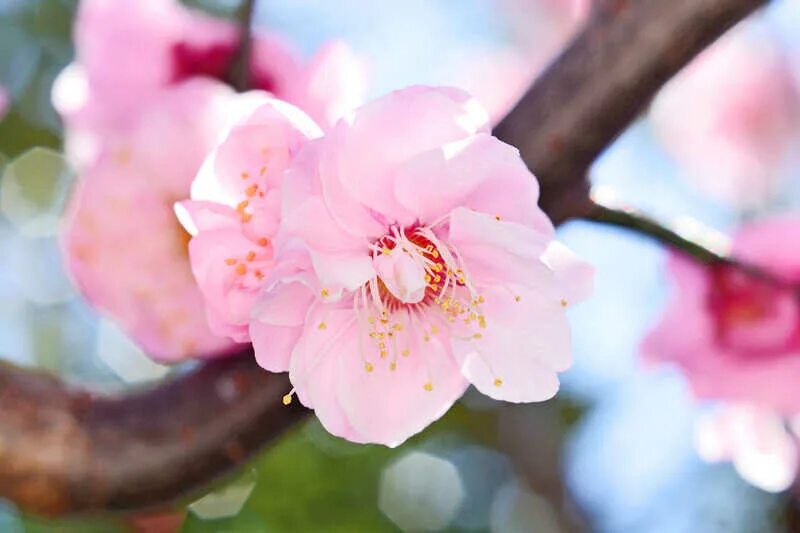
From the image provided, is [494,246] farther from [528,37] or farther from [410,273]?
[528,37]

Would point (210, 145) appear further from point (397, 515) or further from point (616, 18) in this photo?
point (397, 515)

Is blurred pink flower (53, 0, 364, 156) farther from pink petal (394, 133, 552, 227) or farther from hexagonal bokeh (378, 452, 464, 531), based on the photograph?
hexagonal bokeh (378, 452, 464, 531)

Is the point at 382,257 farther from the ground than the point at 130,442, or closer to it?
farther from the ground

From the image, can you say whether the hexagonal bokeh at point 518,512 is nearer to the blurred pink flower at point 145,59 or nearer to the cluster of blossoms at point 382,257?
the blurred pink flower at point 145,59

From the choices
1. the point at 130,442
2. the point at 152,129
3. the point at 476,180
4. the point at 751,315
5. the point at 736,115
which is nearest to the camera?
the point at 476,180

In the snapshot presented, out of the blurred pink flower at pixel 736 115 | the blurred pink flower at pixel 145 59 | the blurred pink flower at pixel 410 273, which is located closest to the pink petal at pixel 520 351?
the blurred pink flower at pixel 410 273

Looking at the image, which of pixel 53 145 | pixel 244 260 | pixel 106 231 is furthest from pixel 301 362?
pixel 53 145

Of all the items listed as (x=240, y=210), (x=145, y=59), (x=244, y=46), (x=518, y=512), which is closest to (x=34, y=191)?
(x=518, y=512)
